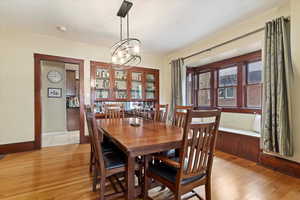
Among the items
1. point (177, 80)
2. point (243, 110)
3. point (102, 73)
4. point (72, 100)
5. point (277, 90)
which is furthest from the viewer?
point (72, 100)

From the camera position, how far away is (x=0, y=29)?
2.97 m

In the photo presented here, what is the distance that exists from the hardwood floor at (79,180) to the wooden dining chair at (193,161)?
56 cm

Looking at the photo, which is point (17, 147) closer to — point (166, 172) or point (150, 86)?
point (166, 172)

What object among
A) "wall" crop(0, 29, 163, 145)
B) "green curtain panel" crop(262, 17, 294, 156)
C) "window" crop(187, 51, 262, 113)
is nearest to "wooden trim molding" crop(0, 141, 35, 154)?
"wall" crop(0, 29, 163, 145)

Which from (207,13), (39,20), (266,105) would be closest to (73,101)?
(39,20)

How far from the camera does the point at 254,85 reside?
11.1 feet

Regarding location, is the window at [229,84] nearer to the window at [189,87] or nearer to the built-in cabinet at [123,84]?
the window at [189,87]

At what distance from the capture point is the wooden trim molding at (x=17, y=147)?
118 inches

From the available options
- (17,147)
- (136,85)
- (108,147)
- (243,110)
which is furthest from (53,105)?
(243,110)

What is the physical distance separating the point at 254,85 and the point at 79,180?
13.0 ft

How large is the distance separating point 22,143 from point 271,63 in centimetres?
498

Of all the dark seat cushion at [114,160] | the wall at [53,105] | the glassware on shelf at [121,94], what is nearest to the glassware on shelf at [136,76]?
the glassware on shelf at [121,94]

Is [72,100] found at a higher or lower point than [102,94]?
lower

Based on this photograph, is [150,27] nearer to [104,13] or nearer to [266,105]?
[104,13]
